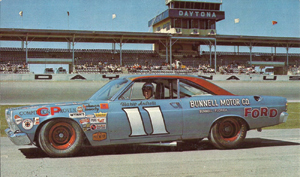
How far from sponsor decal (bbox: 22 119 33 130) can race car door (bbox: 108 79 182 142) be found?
3.88 ft

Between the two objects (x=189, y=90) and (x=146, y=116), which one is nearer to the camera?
(x=146, y=116)

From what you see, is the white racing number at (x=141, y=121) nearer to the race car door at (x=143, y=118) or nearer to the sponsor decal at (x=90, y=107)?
the race car door at (x=143, y=118)

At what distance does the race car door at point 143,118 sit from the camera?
17.0 ft

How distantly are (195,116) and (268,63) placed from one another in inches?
1902

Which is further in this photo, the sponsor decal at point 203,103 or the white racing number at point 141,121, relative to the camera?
the sponsor decal at point 203,103

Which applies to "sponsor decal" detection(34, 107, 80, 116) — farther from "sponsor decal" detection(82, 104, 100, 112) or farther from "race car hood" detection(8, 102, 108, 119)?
"sponsor decal" detection(82, 104, 100, 112)

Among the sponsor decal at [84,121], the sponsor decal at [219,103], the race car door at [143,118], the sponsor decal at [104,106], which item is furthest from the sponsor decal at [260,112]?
the sponsor decal at [84,121]

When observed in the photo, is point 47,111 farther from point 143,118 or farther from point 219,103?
point 219,103

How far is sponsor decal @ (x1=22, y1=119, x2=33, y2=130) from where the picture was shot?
492 cm

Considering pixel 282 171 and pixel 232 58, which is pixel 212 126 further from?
pixel 232 58

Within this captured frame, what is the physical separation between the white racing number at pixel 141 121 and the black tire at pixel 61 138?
0.81 meters

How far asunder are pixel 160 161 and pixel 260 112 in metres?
2.21

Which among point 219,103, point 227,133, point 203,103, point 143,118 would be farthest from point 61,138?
point 227,133

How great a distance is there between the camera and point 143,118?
5281mm
